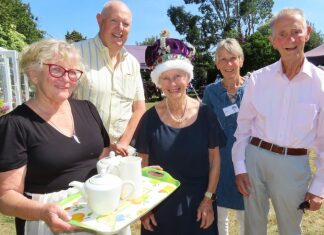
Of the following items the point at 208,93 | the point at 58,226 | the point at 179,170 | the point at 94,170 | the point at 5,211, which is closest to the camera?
the point at 58,226

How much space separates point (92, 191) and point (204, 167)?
104cm

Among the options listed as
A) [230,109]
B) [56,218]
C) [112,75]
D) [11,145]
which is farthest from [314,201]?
[11,145]

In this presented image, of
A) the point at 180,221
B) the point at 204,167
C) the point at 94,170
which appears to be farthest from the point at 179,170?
the point at 94,170

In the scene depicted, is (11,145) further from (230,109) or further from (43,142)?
(230,109)

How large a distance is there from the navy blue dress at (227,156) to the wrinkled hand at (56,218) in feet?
6.03

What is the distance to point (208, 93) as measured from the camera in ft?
10.8

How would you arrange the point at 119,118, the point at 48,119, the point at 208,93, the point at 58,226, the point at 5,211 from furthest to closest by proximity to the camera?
1. the point at 208,93
2. the point at 119,118
3. the point at 48,119
4. the point at 5,211
5. the point at 58,226

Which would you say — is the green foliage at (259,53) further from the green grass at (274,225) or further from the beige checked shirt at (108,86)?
the beige checked shirt at (108,86)

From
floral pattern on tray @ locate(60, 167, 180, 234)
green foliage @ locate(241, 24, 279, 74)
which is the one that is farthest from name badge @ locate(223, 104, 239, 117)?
green foliage @ locate(241, 24, 279, 74)

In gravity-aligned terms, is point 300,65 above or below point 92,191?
above

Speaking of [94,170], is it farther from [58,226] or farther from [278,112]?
[278,112]

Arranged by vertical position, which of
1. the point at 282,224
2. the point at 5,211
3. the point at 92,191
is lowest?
the point at 282,224

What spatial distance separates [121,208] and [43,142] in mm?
579

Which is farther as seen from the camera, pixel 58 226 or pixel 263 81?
pixel 263 81
